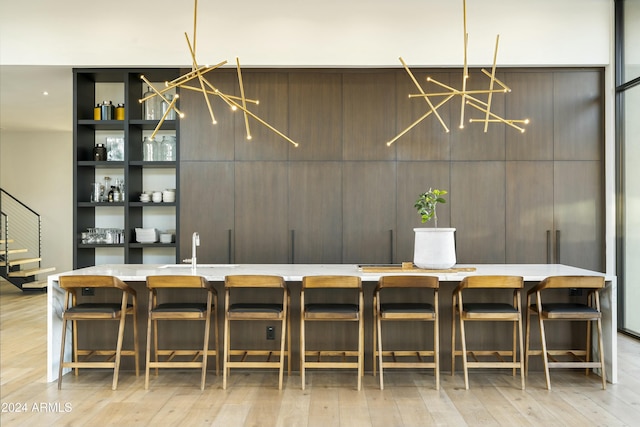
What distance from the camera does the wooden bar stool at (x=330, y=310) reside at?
12.9 feet

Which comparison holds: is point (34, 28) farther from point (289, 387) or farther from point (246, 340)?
point (289, 387)

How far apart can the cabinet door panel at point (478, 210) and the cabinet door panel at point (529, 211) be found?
0.10m

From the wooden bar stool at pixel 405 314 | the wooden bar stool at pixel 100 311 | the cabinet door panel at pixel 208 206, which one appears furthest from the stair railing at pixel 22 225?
the wooden bar stool at pixel 405 314

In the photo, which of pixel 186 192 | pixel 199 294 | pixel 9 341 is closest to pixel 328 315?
pixel 199 294

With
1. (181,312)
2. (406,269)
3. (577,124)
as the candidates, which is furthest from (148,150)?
(577,124)

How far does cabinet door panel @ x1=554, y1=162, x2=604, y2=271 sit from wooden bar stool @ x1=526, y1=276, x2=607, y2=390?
1.78 metres

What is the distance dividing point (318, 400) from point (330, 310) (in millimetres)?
646

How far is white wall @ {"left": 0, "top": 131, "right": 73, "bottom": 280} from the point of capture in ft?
36.9

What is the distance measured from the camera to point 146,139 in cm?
632

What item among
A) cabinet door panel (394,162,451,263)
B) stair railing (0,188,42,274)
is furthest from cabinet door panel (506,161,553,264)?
stair railing (0,188,42,274)

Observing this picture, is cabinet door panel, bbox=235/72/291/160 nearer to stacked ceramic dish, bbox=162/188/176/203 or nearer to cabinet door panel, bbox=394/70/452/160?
stacked ceramic dish, bbox=162/188/176/203

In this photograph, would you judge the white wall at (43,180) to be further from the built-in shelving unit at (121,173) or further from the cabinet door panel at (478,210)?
the cabinet door panel at (478,210)

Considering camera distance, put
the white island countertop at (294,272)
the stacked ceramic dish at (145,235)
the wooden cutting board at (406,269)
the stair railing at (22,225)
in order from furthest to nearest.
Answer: the stair railing at (22,225), the stacked ceramic dish at (145,235), the wooden cutting board at (406,269), the white island countertop at (294,272)

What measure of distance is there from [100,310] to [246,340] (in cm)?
117
